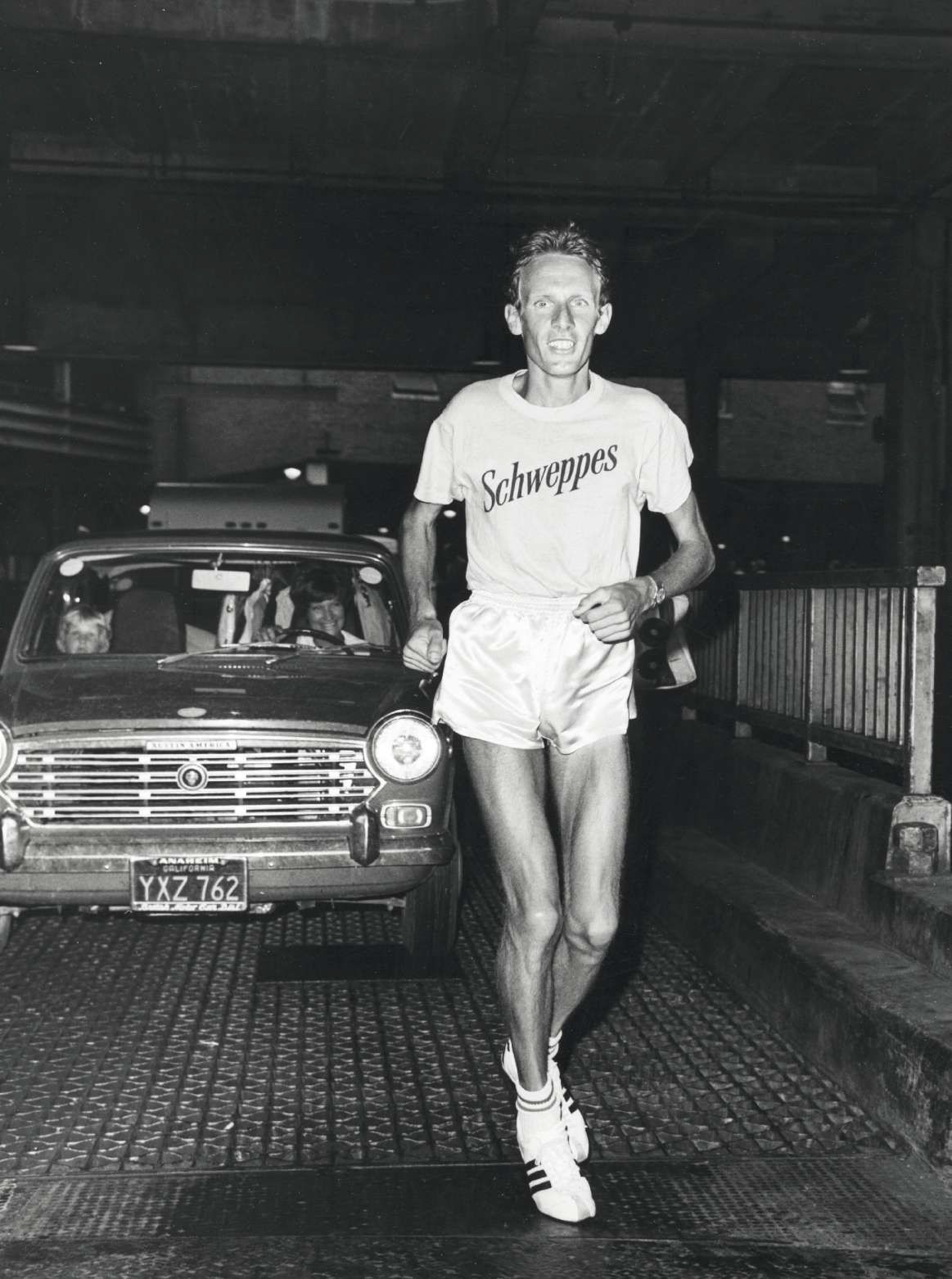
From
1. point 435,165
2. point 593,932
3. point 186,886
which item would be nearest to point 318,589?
point 186,886

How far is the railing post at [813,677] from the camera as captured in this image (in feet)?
22.5

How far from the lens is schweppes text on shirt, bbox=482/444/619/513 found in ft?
12.8

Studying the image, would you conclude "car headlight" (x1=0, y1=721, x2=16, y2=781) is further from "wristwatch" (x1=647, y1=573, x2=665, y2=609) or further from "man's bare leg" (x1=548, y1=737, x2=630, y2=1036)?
"wristwatch" (x1=647, y1=573, x2=665, y2=609)

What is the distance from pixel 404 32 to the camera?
9953mm

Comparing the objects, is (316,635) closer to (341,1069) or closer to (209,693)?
(209,693)

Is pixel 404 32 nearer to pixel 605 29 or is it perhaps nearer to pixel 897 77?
pixel 605 29

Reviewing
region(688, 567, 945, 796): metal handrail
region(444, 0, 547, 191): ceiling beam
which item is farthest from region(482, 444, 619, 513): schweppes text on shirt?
region(444, 0, 547, 191): ceiling beam

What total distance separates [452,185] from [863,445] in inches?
993

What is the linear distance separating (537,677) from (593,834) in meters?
0.40

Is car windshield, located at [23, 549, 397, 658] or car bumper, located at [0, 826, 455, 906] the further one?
car windshield, located at [23, 549, 397, 658]

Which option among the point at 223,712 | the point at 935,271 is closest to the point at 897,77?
the point at 935,271

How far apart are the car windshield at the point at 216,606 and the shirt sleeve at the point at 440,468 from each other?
117 inches

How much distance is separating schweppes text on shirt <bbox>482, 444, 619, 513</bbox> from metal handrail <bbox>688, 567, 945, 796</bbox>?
192 centimetres

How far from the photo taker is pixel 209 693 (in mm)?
6145
